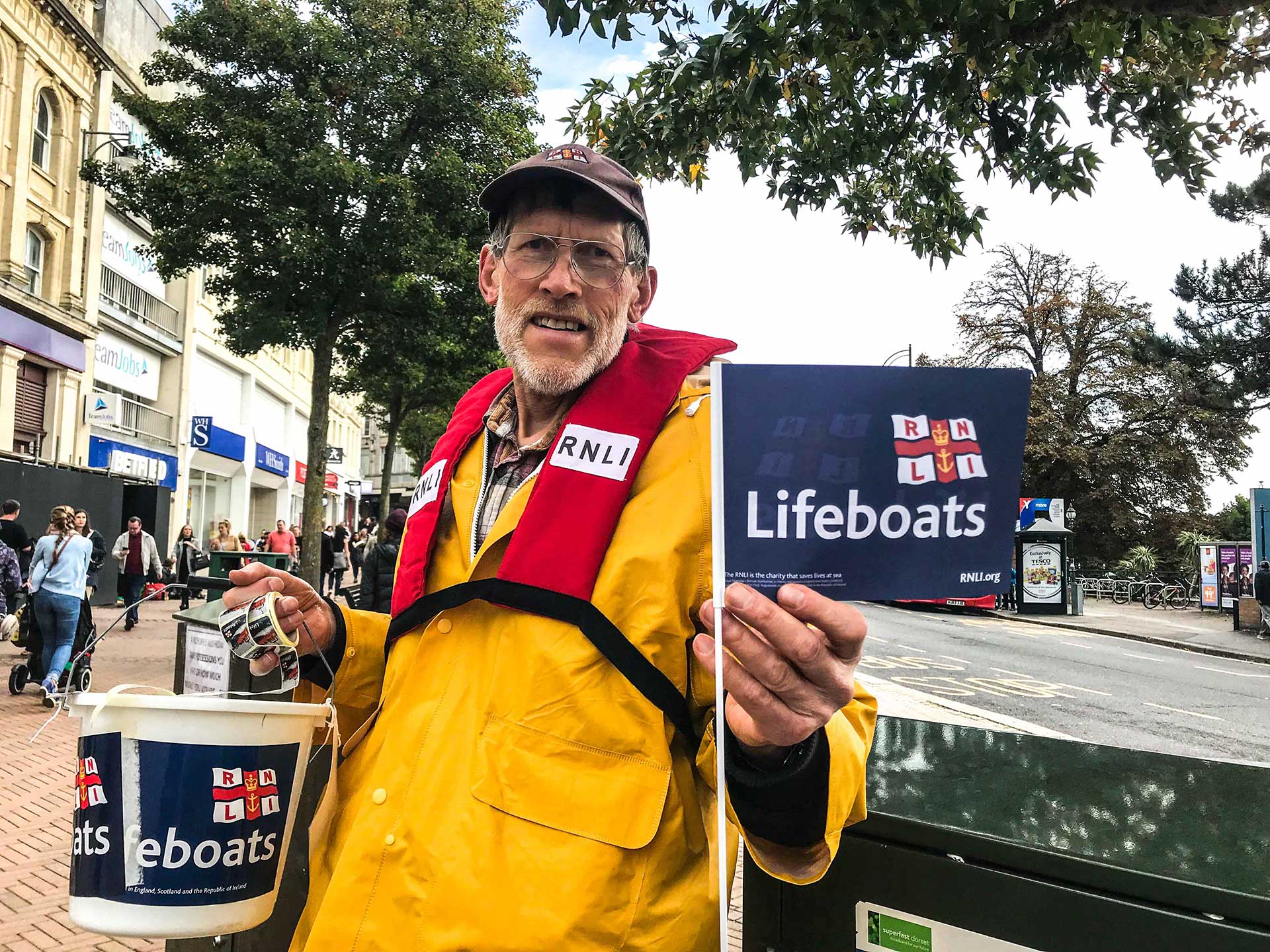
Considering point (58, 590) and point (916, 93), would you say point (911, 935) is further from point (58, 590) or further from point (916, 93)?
point (58, 590)

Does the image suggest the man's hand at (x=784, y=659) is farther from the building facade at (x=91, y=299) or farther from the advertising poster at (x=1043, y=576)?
the advertising poster at (x=1043, y=576)

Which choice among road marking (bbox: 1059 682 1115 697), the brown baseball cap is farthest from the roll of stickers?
road marking (bbox: 1059 682 1115 697)

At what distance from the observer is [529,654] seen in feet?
4.94

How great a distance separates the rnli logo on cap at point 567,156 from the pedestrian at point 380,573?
517 centimetres

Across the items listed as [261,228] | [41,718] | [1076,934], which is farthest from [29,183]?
[1076,934]

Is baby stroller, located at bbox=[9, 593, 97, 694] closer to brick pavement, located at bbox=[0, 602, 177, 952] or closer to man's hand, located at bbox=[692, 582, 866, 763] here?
brick pavement, located at bbox=[0, 602, 177, 952]

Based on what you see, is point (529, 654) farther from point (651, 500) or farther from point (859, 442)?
point (859, 442)

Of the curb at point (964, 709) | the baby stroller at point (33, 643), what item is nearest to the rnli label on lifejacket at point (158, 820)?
the curb at point (964, 709)

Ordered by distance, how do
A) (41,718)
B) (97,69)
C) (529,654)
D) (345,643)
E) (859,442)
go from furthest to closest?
(97,69) < (41,718) < (345,643) < (529,654) < (859,442)

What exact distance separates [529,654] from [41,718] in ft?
27.3

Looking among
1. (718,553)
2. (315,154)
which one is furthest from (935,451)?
(315,154)

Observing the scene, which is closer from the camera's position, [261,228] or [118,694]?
[118,694]

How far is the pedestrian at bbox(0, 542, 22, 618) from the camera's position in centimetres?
865

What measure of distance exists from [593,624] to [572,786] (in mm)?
246
